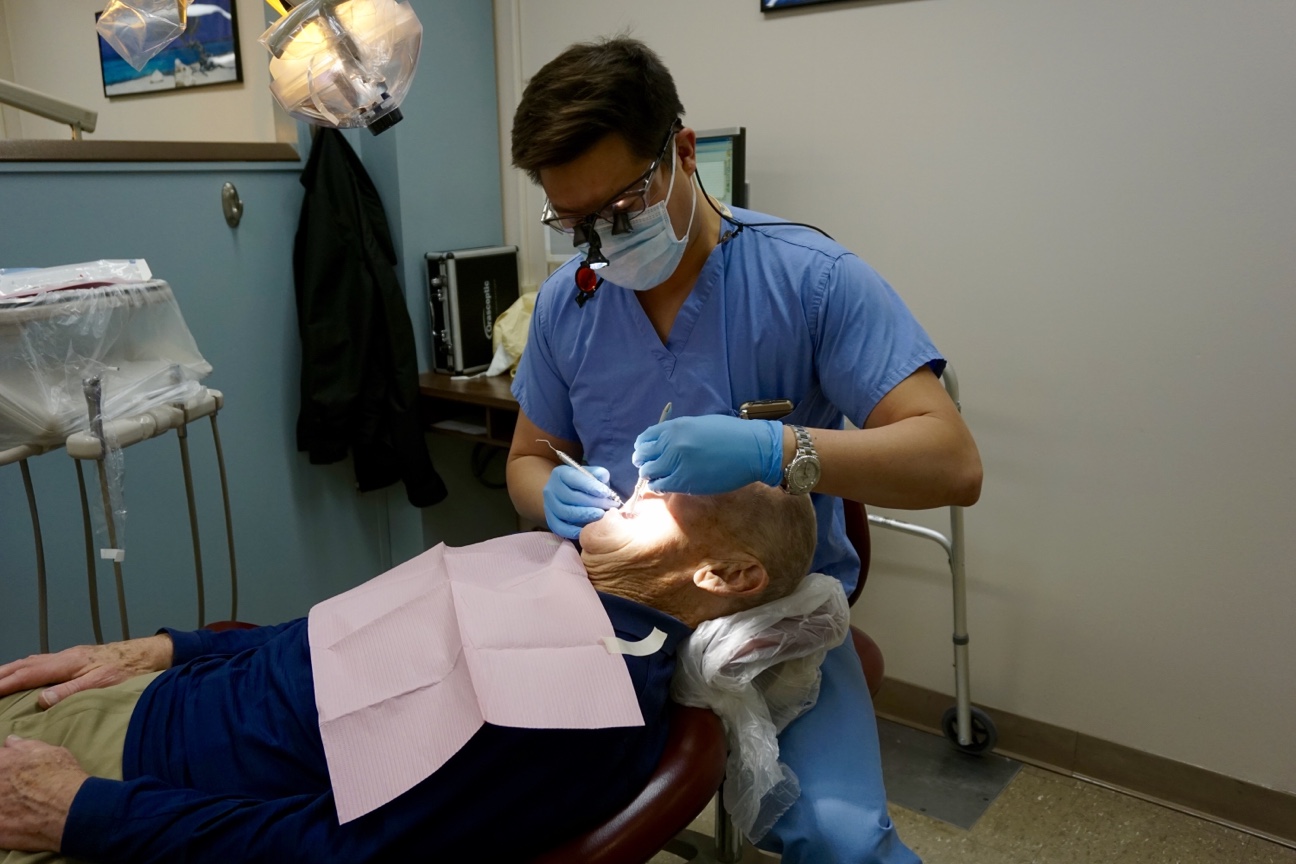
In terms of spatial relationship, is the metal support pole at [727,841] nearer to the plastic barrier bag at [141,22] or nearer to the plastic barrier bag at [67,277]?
the plastic barrier bag at [67,277]

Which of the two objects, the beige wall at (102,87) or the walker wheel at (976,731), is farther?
the beige wall at (102,87)

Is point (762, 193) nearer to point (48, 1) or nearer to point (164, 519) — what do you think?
point (164, 519)

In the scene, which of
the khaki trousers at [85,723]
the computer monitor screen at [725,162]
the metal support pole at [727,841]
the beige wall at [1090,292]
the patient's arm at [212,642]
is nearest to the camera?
the khaki trousers at [85,723]

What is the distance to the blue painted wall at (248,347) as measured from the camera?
76.5 inches

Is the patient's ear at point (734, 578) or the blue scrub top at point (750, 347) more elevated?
the blue scrub top at point (750, 347)

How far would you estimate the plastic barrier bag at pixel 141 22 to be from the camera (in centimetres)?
136

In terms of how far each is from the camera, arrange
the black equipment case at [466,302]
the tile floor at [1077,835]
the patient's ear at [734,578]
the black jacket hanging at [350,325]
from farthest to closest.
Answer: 1. the black equipment case at [466,302]
2. the black jacket hanging at [350,325]
3. the tile floor at [1077,835]
4. the patient's ear at [734,578]

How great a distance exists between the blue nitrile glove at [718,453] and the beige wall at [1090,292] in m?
1.10

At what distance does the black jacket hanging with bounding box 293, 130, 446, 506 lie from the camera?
2.31 meters

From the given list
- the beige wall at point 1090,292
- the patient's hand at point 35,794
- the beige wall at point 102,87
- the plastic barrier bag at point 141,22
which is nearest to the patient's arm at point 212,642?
the patient's hand at point 35,794

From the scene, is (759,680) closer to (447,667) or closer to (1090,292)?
(447,667)

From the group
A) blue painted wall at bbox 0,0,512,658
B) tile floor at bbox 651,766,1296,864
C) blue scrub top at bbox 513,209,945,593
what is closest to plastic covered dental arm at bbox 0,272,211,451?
blue scrub top at bbox 513,209,945,593

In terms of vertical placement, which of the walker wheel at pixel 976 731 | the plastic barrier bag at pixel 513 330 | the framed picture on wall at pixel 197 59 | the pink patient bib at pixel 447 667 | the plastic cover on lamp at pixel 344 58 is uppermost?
the framed picture on wall at pixel 197 59

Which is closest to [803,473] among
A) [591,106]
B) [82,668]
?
[591,106]
